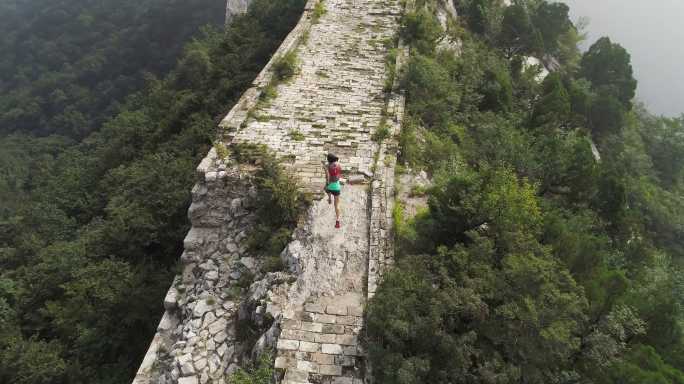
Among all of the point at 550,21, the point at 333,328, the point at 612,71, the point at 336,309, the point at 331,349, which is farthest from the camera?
the point at 550,21

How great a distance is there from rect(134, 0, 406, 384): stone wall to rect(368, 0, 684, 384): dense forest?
65 centimetres

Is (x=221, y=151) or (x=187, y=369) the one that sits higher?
(x=221, y=151)

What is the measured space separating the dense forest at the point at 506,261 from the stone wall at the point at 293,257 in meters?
0.65

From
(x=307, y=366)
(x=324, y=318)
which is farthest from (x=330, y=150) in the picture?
(x=307, y=366)

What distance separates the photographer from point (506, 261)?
5.71 metres

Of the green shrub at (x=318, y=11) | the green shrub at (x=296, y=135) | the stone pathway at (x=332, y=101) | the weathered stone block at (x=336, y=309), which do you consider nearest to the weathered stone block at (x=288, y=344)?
the weathered stone block at (x=336, y=309)

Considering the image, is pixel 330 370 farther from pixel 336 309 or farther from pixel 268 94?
pixel 268 94

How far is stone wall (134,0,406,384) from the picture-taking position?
5945 millimetres

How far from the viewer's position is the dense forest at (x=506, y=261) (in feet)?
16.5

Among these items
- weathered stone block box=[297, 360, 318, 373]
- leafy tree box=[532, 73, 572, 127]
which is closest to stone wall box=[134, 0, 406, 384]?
weathered stone block box=[297, 360, 318, 373]

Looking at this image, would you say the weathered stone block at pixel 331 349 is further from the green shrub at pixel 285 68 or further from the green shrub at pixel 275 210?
the green shrub at pixel 285 68

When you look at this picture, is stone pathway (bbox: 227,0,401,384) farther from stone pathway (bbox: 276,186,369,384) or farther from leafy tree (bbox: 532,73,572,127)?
leafy tree (bbox: 532,73,572,127)

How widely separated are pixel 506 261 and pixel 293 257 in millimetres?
3236

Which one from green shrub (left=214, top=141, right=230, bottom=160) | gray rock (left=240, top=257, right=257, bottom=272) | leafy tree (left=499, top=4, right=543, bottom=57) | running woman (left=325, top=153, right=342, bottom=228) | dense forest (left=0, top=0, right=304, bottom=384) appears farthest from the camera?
leafy tree (left=499, top=4, right=543, bottom=57)
